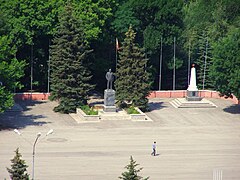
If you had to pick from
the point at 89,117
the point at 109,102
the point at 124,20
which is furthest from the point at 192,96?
the point at 89,117

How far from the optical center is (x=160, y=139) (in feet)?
203

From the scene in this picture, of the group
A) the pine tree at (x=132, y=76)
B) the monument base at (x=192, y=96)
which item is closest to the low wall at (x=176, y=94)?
the monument base at (x=192, y=96)

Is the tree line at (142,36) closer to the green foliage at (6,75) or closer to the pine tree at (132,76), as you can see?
the green foliage at (6,75)

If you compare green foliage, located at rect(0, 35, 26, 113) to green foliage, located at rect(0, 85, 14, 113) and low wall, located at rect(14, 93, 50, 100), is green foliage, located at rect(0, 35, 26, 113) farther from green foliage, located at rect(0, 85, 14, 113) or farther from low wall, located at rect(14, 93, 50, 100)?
low wall, located at rect(14, 93, 50, 100)

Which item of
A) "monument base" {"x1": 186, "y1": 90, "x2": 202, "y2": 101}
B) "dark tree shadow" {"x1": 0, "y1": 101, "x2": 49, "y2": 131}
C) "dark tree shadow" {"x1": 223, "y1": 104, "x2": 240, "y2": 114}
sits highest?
"monument base" {"x1": 186, "y1": 90, "x2": 202, "y2": 101}

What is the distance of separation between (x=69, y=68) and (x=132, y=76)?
5.57 m

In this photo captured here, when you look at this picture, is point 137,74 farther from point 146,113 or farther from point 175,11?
point 175,11

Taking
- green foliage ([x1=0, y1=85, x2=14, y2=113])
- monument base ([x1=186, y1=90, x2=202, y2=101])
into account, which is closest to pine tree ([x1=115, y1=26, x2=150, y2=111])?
monument base ([x1=186, y1=90, x2=202, y2=101])

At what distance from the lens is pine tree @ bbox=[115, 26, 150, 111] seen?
7100cm

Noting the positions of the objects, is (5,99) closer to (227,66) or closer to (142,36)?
(227,66)

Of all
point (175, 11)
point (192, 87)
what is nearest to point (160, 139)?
point (192, 87)

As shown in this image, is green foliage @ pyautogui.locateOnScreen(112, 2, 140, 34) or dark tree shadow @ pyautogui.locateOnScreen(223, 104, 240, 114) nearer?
dark tree shadow @ pyautogui.locateOnScreen(223, 104, 240, 114)

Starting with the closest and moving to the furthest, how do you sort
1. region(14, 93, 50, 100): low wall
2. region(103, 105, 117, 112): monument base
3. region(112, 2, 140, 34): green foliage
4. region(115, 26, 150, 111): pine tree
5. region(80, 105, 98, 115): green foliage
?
region(80, 105, 98, 115): green foliage, region(103, 105, 117, 112): monument base, region(115, 26, 150, 111): pine tree, region(14, 93, 50, 100): low wall, region(112, 2, 140, 34): green foliage

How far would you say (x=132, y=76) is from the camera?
71.2 metres
